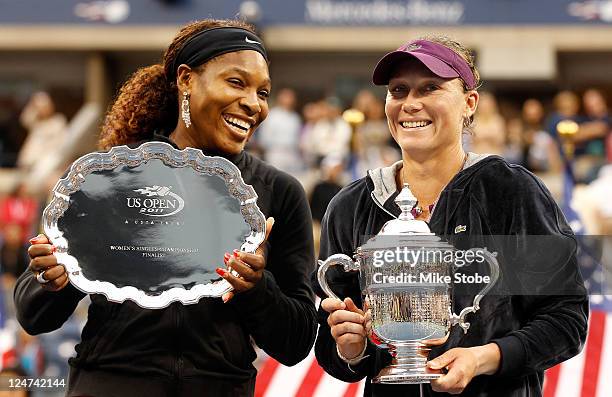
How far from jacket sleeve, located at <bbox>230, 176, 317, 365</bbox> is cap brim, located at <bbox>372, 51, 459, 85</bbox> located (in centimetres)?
53

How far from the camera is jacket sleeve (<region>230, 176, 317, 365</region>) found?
11.3ft

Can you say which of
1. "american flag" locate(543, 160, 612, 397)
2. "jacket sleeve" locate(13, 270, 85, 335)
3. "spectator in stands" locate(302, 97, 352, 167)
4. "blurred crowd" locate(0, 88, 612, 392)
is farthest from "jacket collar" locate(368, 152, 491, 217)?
"spectator in stands" locate(302, 97, 352, 167)

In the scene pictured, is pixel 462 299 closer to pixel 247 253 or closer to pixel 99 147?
pixel 247 253

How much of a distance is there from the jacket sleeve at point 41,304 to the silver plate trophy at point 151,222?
0.12 m

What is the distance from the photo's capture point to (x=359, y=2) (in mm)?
18625

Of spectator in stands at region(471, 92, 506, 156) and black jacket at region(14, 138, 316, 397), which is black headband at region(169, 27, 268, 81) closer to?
black jacket at region(14, 138, 316, 397)

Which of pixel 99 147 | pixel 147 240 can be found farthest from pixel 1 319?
pixel 147 240

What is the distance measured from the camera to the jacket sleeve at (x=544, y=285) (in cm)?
314

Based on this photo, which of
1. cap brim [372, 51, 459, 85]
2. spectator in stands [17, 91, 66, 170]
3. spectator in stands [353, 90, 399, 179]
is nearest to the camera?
cap brim [372, 51, 459, 85]

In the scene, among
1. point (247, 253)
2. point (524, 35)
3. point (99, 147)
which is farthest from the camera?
point (524, 35)

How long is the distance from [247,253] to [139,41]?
1641 cm

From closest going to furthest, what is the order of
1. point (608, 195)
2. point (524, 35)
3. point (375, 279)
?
point (375, 279) < point (608, 195) < point (524, 35)

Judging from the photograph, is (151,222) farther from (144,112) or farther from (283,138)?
(283,138)

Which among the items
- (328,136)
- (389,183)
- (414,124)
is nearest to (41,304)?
(389,183)
